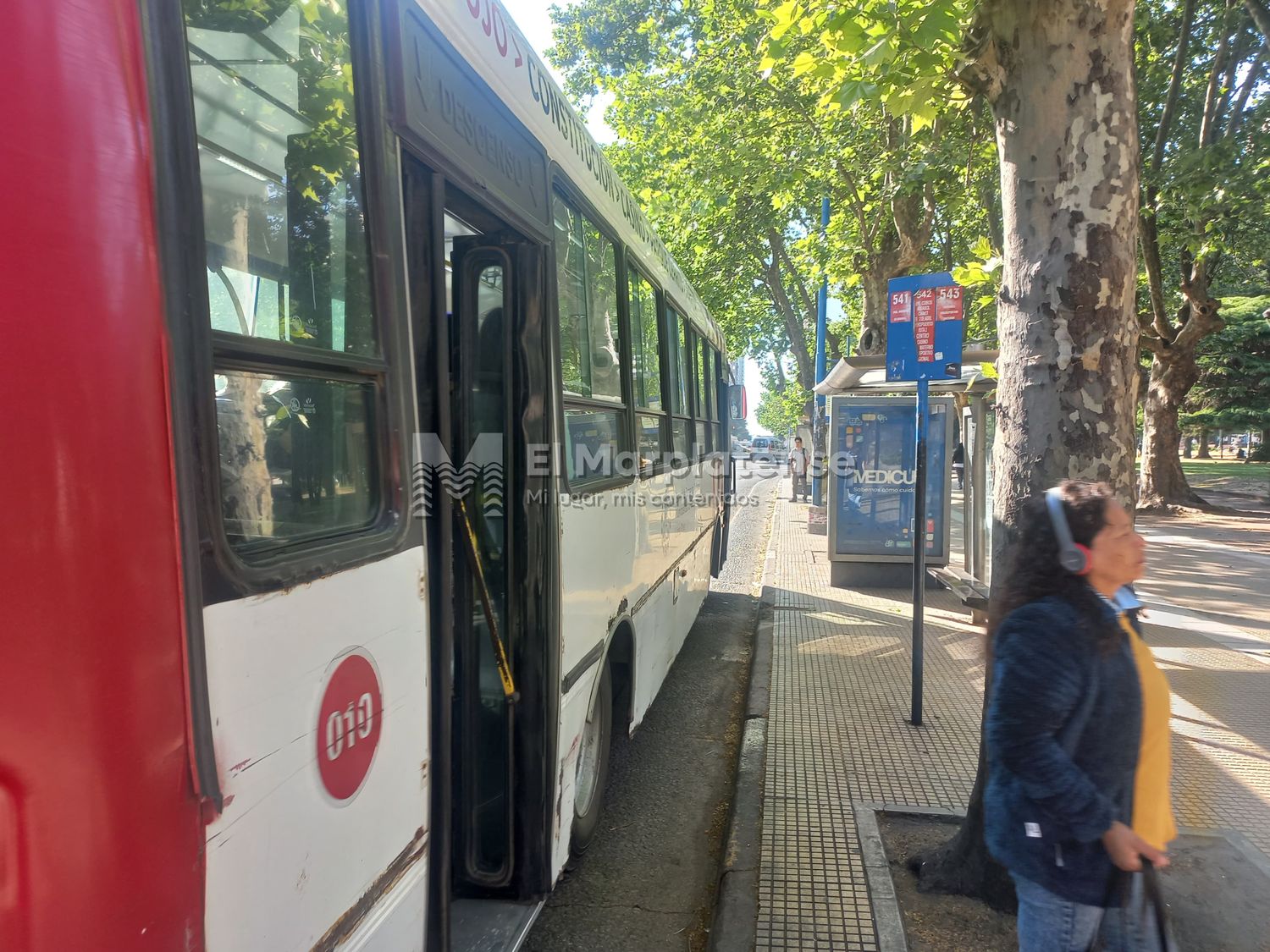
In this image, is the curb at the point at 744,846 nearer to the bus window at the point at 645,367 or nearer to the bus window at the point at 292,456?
the bus window at the point at 645,367

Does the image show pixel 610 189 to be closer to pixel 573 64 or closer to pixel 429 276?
pixel 429 276

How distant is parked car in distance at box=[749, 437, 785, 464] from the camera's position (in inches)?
2098

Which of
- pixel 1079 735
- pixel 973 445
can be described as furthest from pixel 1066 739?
pixel 973 445

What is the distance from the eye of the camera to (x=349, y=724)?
172 centimetres

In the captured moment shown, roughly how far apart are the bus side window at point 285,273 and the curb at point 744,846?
238 centimetres

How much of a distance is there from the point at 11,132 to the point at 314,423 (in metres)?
0.74

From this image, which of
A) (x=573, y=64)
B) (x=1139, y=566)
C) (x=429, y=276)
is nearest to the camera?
(x=1139, y=566)

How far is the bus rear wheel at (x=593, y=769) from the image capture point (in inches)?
151

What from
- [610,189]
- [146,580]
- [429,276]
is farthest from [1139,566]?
[610,189]

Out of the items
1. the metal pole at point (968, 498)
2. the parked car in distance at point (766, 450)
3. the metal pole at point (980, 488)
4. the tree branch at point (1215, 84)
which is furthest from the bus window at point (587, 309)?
the parked car in distance at point (766, 450)

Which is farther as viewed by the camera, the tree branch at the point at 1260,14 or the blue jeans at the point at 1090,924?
the tree branch at the point at 1260,14

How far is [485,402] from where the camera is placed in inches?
119

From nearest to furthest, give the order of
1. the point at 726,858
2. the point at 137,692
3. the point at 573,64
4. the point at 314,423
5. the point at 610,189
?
the point at 137,692 < the point at 314,423 < the point at 726,858 < the point at 610,189 < the point at 573,64

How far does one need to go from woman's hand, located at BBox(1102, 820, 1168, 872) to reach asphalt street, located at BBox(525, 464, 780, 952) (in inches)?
77.8
